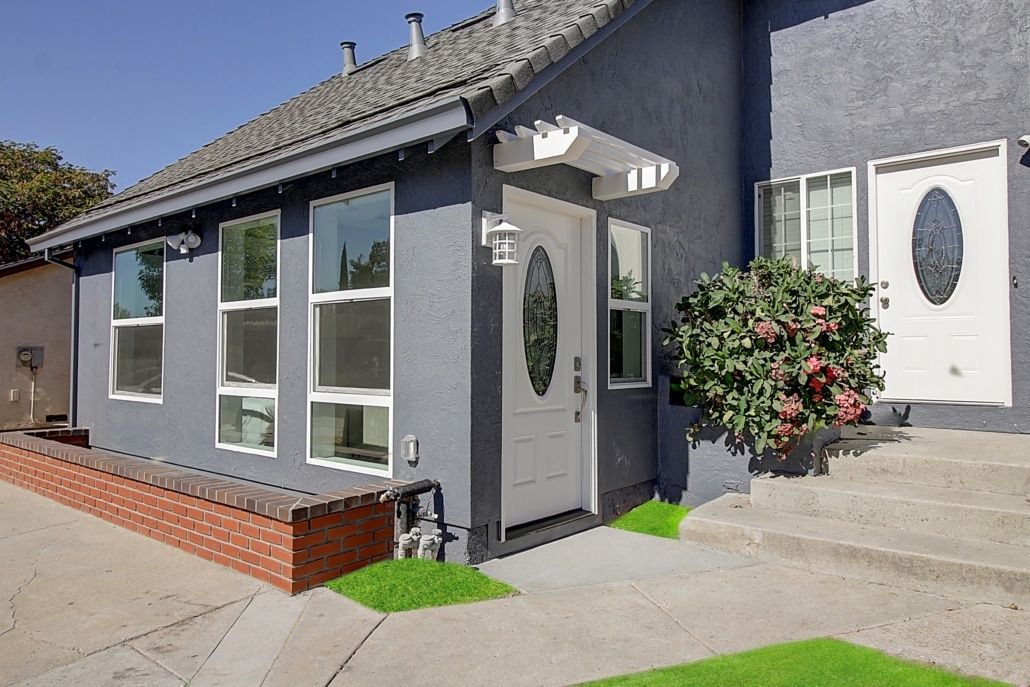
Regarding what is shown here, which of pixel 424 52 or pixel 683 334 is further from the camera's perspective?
pixel 424 52

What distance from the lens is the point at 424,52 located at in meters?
7.97

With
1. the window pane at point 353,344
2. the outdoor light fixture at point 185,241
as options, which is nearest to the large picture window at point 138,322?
the outdoor light fixture at point 185,241

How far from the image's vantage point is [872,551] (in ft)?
14.3

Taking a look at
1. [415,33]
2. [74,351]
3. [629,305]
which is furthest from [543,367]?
[74,351]

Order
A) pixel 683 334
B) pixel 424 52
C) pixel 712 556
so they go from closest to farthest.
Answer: pixel 712 556, pixel 683 334, pixel 424 52

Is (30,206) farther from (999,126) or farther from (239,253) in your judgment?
(999,126)

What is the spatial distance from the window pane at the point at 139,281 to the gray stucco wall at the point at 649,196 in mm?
4772

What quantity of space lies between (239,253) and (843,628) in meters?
5.88

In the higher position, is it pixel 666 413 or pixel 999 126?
pixel 999 126

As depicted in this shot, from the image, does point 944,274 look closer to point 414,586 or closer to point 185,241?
point 414,586

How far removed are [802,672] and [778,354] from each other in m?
2.91

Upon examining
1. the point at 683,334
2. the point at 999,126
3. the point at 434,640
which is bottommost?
the point at 434,640

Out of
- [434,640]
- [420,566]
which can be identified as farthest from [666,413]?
[434,640]

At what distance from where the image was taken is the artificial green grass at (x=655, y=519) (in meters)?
5.72
